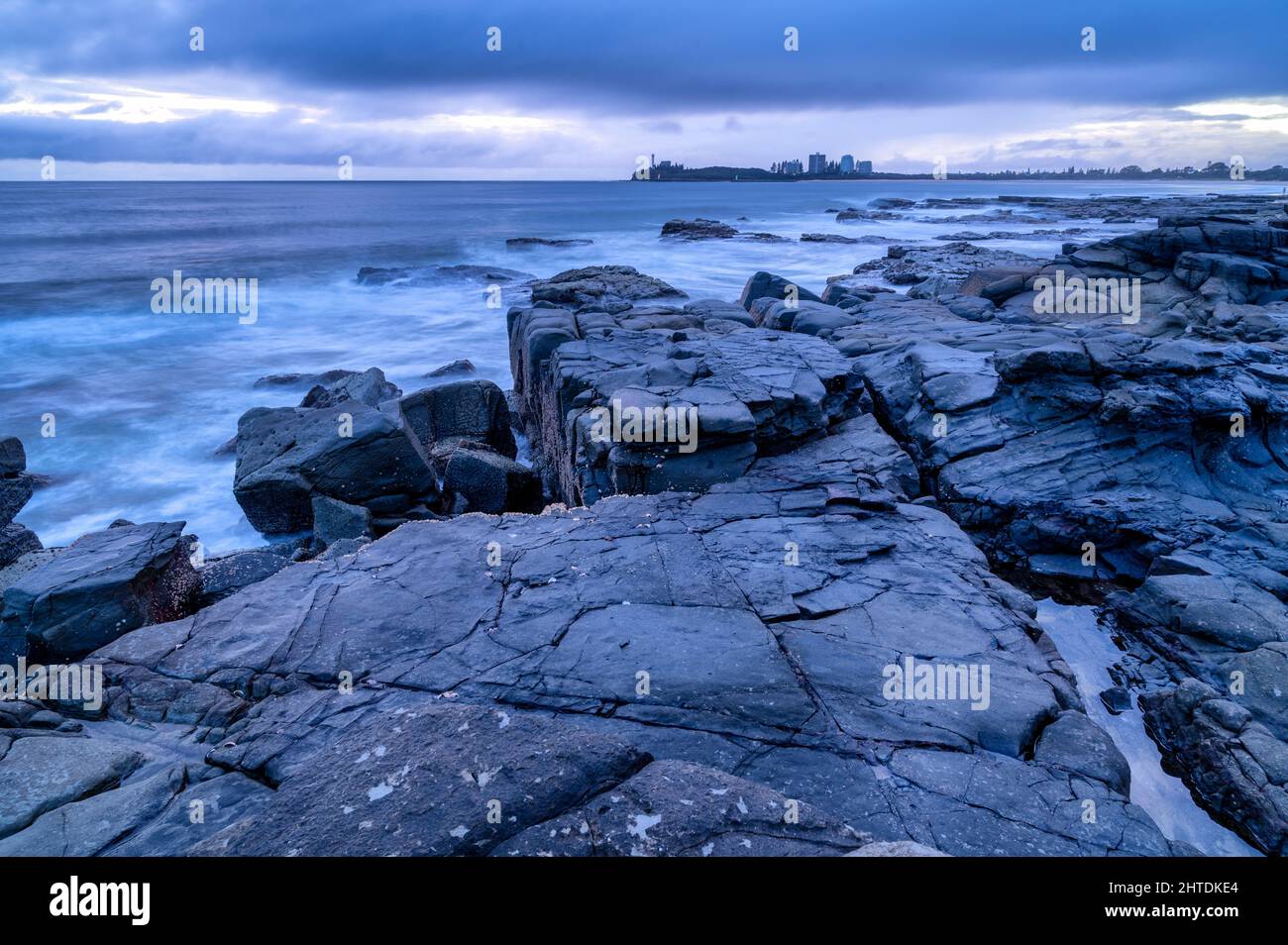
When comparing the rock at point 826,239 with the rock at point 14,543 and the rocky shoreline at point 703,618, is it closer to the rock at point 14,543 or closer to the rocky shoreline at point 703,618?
the rocky shoreline at point 703,618

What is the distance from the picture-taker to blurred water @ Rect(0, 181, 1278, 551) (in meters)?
11.0

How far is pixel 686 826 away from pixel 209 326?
22371 mm

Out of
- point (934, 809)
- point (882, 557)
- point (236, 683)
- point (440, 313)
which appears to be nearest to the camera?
point (934, 809)

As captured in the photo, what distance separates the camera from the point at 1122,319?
13.5 m

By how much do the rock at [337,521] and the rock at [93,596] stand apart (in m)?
1.81

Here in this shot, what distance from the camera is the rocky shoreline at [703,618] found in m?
2.54

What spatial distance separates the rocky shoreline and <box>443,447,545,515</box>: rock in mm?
49

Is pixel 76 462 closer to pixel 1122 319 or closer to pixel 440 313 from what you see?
pixel 440 313

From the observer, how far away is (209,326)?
65.2 feet

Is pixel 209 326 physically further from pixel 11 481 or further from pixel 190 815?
pixel 190 815

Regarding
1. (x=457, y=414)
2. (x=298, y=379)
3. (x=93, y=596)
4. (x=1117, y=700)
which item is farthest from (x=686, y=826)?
(x=298, y=379)
